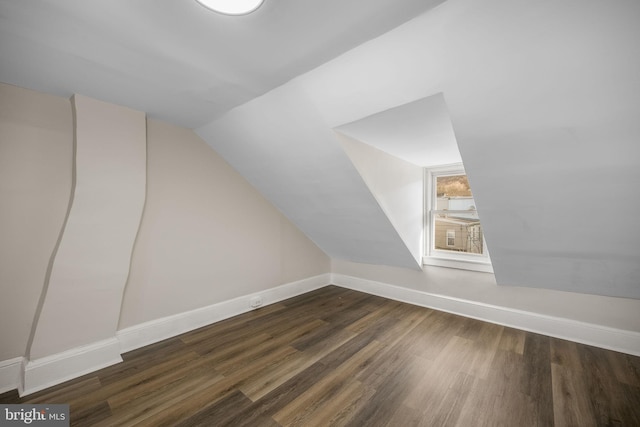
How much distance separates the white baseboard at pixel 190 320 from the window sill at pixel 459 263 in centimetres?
207

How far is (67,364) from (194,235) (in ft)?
4.68

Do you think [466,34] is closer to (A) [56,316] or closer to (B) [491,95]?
(B) [491,95]

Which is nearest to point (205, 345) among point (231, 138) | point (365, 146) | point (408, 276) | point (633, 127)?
point (231, 138)

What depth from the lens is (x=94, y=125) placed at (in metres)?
2.09

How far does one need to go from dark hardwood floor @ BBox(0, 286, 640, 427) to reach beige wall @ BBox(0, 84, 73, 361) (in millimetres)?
637

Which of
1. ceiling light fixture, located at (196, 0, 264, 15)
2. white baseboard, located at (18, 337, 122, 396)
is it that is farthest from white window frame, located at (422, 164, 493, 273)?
white baseboard, located at (18, 337, 122, 396)

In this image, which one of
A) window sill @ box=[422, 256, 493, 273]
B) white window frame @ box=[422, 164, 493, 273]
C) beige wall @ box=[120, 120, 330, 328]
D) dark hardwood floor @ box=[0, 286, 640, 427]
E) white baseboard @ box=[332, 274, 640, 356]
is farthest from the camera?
white window frame @ box=[422, 164, 493, 273]

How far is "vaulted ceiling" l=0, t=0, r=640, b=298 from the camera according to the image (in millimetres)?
1205

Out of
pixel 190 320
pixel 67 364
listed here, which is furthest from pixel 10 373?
pixel 190 320

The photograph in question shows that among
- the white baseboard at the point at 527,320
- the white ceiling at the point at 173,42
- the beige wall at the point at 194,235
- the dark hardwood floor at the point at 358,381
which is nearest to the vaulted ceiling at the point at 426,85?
the white ceiling at the point at 173,42

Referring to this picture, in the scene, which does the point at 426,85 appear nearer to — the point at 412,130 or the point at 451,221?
the point at 412,130

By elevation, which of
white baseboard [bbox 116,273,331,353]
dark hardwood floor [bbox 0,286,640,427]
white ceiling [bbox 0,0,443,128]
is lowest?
dark hardwood floor [bbox 0,286,640,427]

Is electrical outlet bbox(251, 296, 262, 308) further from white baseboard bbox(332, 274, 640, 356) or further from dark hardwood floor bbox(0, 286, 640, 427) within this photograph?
white baseboard bbox(332, 274, 640, 356)

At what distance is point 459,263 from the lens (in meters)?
3.33
